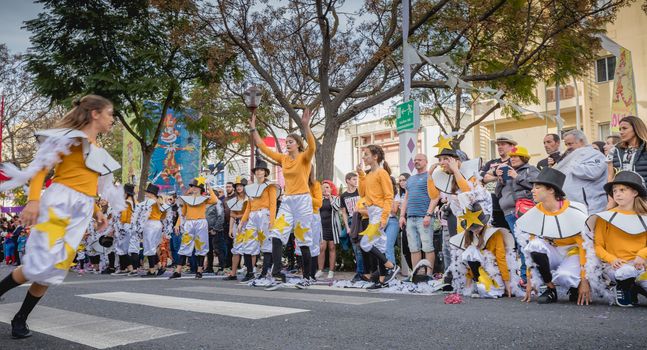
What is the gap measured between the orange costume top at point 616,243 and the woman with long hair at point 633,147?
1.08 meters

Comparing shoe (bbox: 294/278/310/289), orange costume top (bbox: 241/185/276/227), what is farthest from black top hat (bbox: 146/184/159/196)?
shoe (bbox: 294/278/310/289)

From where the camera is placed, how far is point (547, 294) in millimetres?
6582

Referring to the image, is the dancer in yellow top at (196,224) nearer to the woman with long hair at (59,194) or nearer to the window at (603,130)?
→ the woman with long hair at (59,194)

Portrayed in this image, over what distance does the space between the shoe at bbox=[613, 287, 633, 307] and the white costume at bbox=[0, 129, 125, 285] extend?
204 inches

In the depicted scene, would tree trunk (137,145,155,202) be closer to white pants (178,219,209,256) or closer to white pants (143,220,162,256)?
white pants (143,220,162,256)

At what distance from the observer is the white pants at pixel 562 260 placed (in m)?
6.43

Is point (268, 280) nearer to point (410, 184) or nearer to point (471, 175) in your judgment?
point (410, 184)

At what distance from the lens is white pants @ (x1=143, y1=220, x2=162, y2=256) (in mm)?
12750

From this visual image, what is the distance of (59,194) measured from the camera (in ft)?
15.4

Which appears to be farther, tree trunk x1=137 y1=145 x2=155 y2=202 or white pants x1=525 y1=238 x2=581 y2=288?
tree trunk x1=137 y1=145 x2=155 y2=202

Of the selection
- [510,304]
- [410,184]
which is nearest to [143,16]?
[410,184]

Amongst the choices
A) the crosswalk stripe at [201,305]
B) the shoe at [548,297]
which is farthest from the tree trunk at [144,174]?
the shoe at [548,297]

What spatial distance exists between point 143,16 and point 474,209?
12261mm

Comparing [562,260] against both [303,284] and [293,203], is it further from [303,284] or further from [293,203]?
[293,203]
